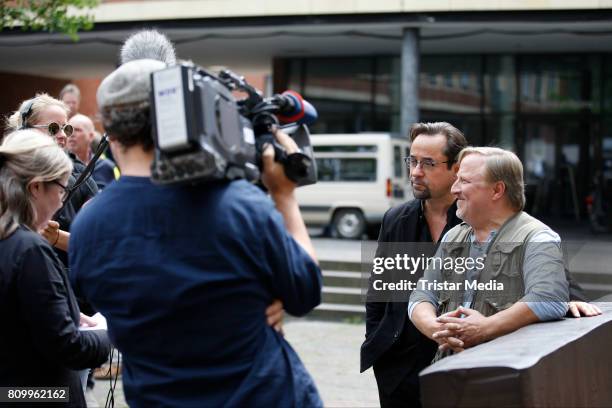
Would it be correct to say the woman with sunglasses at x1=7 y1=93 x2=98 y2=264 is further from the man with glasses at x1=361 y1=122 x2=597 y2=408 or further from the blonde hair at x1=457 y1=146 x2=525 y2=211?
the blonde hair at x1=457 y1=146 x2=525 y2=211

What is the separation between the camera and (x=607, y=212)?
66.7 ft

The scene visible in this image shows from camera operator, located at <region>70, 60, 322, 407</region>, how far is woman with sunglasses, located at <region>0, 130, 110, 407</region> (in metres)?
0.57

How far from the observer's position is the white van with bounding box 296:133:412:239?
20156mm

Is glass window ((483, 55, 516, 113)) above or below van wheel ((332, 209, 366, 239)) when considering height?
above

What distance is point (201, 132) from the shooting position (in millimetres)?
2291

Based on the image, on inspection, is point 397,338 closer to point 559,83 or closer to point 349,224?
point 349,224

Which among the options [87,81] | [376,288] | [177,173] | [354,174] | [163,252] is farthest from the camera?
[87,81]

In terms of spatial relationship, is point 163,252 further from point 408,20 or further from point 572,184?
point 572,184

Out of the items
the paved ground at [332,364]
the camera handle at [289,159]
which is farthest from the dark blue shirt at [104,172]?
the camera handle at [289,159]

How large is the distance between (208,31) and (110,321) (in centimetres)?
1876

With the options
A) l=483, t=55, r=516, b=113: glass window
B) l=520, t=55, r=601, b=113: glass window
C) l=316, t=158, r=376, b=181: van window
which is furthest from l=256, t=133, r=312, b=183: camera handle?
l=483, t=55, r=516, b=113: glass window

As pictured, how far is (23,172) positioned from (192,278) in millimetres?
1048

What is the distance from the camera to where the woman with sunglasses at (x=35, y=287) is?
3.08 metres

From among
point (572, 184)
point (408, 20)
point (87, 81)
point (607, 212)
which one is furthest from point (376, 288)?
point (87, 81)
